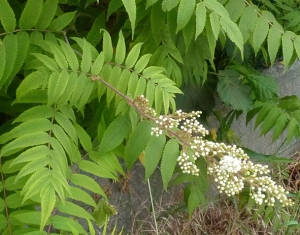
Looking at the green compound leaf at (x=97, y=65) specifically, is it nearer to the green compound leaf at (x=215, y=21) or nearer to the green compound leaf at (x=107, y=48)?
the green compound leaf at (x=107, y=48)

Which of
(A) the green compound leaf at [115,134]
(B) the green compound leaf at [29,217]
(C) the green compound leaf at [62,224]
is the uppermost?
(A) the green compound leaf at [115,134]

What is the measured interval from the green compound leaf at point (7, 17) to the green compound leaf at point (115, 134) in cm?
40

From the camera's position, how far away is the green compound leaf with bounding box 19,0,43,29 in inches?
50.1

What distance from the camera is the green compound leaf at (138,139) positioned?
45.1 inches

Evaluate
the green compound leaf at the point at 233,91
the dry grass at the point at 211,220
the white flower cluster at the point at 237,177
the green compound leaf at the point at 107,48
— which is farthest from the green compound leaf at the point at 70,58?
the dry grass at the point at 211,220

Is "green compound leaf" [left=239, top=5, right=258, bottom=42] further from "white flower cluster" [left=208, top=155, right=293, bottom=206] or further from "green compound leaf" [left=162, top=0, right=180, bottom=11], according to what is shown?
"white flower cluster" [left=208, top=155, right=293, bottom=206]

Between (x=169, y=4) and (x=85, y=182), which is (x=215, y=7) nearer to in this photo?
(x=169, y=4)

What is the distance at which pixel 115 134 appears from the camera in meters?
1.24

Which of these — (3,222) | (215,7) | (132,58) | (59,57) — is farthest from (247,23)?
(3,222)

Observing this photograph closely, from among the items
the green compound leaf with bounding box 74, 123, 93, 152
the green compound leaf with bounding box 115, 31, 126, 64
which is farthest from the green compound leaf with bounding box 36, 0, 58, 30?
the green compound leaf with bounding box 74, 123, 93, 152

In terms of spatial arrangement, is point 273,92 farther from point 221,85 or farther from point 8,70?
point 8,70

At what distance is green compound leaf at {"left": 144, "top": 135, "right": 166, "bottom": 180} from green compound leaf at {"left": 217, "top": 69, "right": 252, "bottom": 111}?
871 millimetres

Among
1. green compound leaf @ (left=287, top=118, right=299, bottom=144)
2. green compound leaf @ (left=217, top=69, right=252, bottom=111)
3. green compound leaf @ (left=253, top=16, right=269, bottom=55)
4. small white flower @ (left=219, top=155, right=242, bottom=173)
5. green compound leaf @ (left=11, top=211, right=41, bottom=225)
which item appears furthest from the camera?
green compound leaf @ (left=217, top=69, right=252, bottom=111)

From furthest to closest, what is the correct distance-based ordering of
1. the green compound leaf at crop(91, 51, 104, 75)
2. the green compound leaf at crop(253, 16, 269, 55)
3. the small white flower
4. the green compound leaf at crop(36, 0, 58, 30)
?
the green compound leaf at crop(253, 16, 269, 55), the green compound leaf at crop(36, 0, 58, 30), the green compound leaf at crop(91, 51, 104, 75), the small white flower
